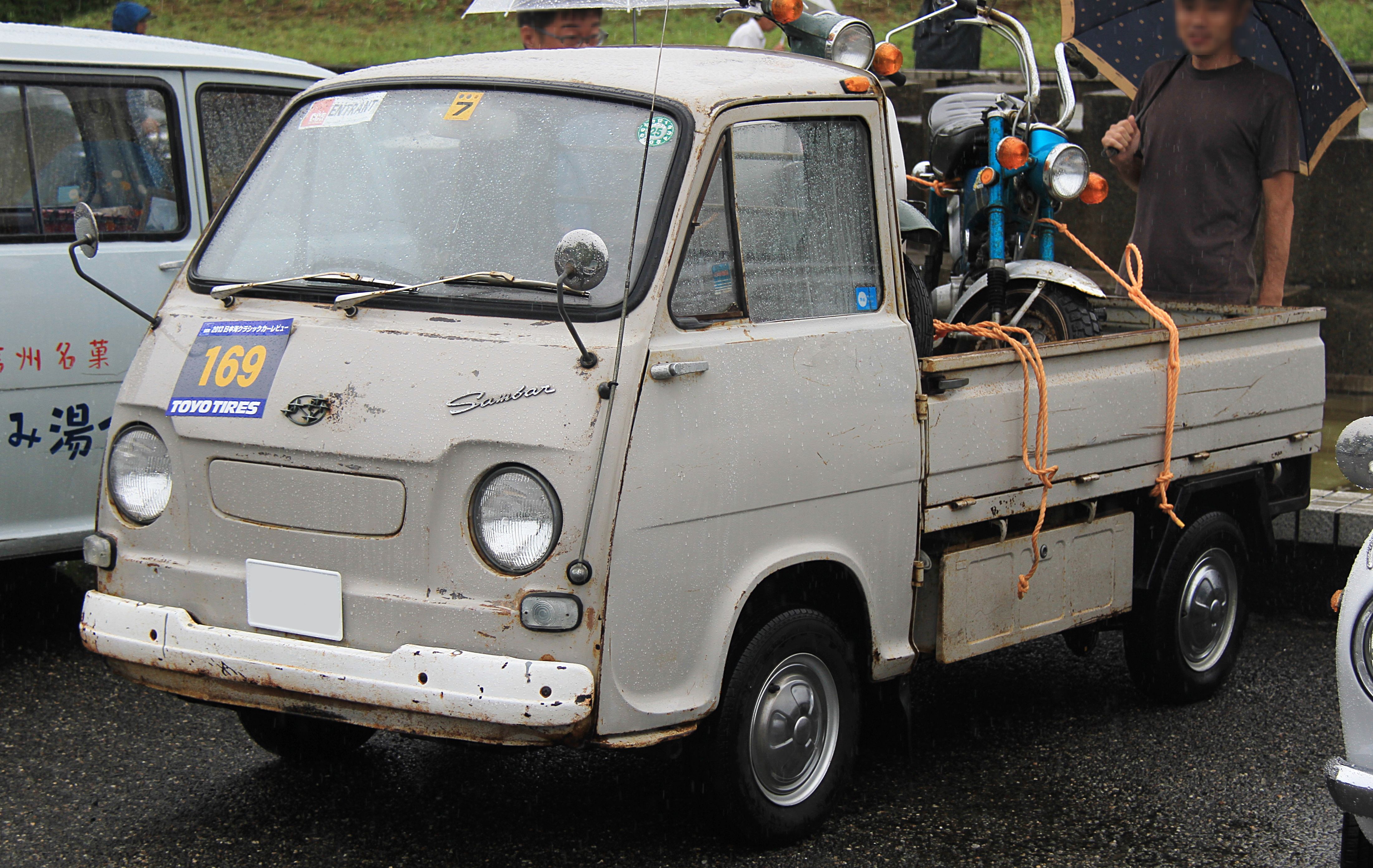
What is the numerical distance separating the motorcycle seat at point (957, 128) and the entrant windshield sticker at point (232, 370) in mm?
3067

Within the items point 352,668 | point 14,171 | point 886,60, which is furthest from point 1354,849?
point 14,171

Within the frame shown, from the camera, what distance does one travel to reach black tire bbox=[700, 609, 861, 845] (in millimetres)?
3949

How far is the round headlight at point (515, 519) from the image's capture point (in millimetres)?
3576

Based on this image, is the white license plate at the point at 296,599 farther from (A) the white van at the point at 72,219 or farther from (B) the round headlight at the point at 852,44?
(B) the round headlight at the point at 852,44

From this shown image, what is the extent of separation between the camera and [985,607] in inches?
181

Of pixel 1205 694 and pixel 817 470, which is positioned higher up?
pixel 817 470

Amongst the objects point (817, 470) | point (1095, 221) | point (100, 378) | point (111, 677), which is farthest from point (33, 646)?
point (1095, 221)

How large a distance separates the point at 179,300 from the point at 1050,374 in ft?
8.43

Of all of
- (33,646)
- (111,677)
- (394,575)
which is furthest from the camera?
(33,646)

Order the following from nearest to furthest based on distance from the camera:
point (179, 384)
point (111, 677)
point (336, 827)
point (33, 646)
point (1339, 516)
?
point (179, 384), point (336, 827), point (111, 677), point (33, 646), point (1339, 516)

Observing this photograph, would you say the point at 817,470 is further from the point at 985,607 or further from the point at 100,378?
the point at 100,378

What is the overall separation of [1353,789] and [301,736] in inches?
115

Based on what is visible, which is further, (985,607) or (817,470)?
(985,607)

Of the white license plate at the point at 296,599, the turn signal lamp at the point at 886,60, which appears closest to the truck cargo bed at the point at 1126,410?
the turn signal lamp at the point at 886,60
